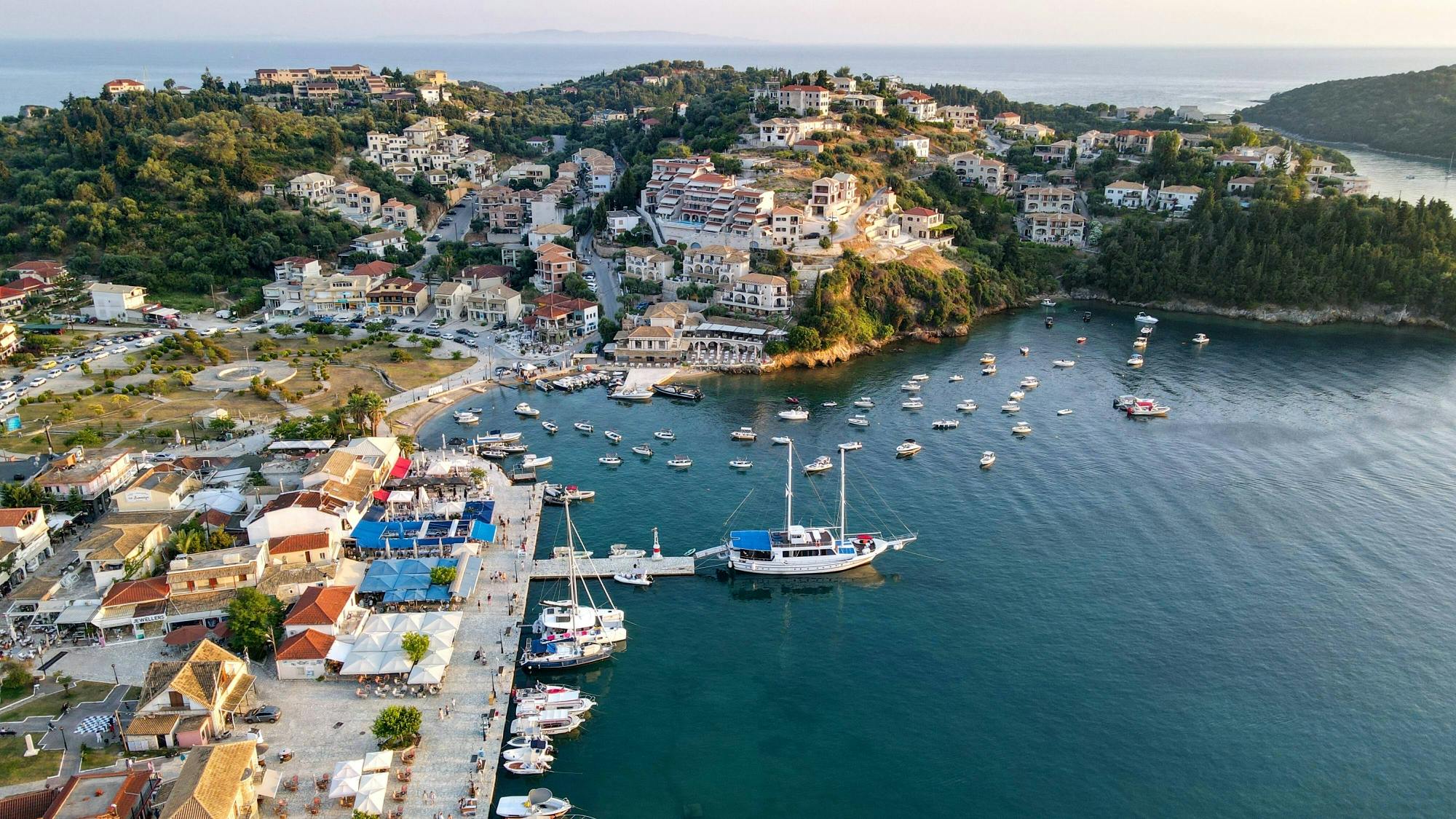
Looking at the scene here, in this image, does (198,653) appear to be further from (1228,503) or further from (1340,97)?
(1340,97)

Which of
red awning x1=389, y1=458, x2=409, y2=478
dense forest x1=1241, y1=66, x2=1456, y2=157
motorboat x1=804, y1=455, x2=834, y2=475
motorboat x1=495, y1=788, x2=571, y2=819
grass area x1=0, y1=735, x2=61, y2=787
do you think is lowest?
motorboat x1=495, y1=788, x2=571, y2=819

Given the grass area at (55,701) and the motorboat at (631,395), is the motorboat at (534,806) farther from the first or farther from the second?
the motorboat at (631,395)

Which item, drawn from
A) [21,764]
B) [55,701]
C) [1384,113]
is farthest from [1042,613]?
[1384,113]

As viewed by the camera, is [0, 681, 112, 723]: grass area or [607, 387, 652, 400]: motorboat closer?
[0, 681, 112, 723]: grass area

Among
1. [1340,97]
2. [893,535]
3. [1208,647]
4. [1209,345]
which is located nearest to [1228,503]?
[1208,647]

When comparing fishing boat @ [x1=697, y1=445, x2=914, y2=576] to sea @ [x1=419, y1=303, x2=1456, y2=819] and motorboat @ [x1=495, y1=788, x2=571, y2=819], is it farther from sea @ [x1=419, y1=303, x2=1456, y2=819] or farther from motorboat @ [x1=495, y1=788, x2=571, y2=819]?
motorboat @ [x1=495, y1=788, x2=571, y2=819]

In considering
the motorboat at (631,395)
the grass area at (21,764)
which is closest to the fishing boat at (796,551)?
the motorboat at (631,395)

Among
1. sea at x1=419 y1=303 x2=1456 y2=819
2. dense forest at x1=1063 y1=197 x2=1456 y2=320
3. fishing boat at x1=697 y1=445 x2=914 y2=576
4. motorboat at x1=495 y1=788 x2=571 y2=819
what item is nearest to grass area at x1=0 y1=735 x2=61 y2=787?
motorboat at x1=495 y1=788 x2=571 y2=819
